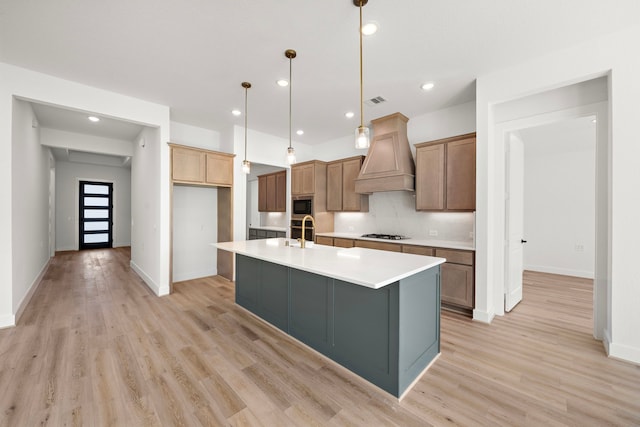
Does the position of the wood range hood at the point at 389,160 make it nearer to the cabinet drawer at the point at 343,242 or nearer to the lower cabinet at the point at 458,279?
the cabinet drawer at the point at 343,242

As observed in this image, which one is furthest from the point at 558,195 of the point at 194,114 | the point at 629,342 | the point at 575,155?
the point at 194,114

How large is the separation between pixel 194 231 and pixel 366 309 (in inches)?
169

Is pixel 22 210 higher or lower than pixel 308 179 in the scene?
lower

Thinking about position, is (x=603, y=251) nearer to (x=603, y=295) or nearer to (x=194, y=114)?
(x=603, y=295)

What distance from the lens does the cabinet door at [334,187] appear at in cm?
537

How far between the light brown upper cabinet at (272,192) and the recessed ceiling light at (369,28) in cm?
427

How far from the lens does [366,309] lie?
208 cm

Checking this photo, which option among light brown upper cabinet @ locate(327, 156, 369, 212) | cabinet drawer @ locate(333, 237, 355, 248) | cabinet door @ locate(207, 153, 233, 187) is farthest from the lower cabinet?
cabinet door @ locate(207, 153, 233, 187)

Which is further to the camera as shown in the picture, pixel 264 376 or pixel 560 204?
pixel 560 204

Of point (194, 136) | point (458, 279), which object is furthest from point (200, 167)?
point (458, 279)

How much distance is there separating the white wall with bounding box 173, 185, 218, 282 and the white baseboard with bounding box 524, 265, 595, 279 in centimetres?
695

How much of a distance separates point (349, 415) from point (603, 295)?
2.91 metres

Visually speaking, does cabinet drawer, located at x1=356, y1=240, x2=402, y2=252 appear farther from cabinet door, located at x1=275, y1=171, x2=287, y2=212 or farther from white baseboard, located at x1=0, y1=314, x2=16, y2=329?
white baseboard, located at x1=0, y1=314, x2=16, y2=329

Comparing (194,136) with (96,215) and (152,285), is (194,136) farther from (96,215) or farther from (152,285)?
(96,215)
